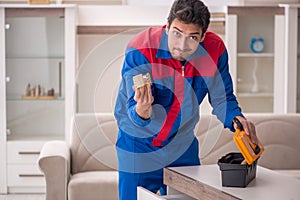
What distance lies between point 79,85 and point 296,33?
170 centimetres

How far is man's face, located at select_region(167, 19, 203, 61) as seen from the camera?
90.4 inches

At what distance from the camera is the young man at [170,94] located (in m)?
2.32

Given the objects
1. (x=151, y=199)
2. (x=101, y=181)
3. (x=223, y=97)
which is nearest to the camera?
(x=151, y=199)

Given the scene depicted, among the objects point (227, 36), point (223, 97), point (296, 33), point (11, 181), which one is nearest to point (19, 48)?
point (11, 181)

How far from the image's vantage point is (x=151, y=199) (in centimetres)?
217

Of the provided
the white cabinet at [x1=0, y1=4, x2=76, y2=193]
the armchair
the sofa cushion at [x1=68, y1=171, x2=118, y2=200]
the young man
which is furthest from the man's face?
the white cabinet at [x1=0, y1=4, x2=76, y2=193]

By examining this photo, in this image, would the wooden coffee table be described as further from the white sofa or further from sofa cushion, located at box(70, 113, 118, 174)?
sofa cushion, located at box(70, 113, 118, 174)

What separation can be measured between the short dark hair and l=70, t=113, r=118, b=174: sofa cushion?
167 cm

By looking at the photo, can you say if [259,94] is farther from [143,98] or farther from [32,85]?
[143,98]

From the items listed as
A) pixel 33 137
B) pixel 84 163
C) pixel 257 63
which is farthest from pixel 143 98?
pixel 257 63

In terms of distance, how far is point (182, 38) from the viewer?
230 cm

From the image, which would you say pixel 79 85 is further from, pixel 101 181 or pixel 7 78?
pixel 101 181

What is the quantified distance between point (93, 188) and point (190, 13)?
5.33 feet

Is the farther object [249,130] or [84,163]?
[84,163]
